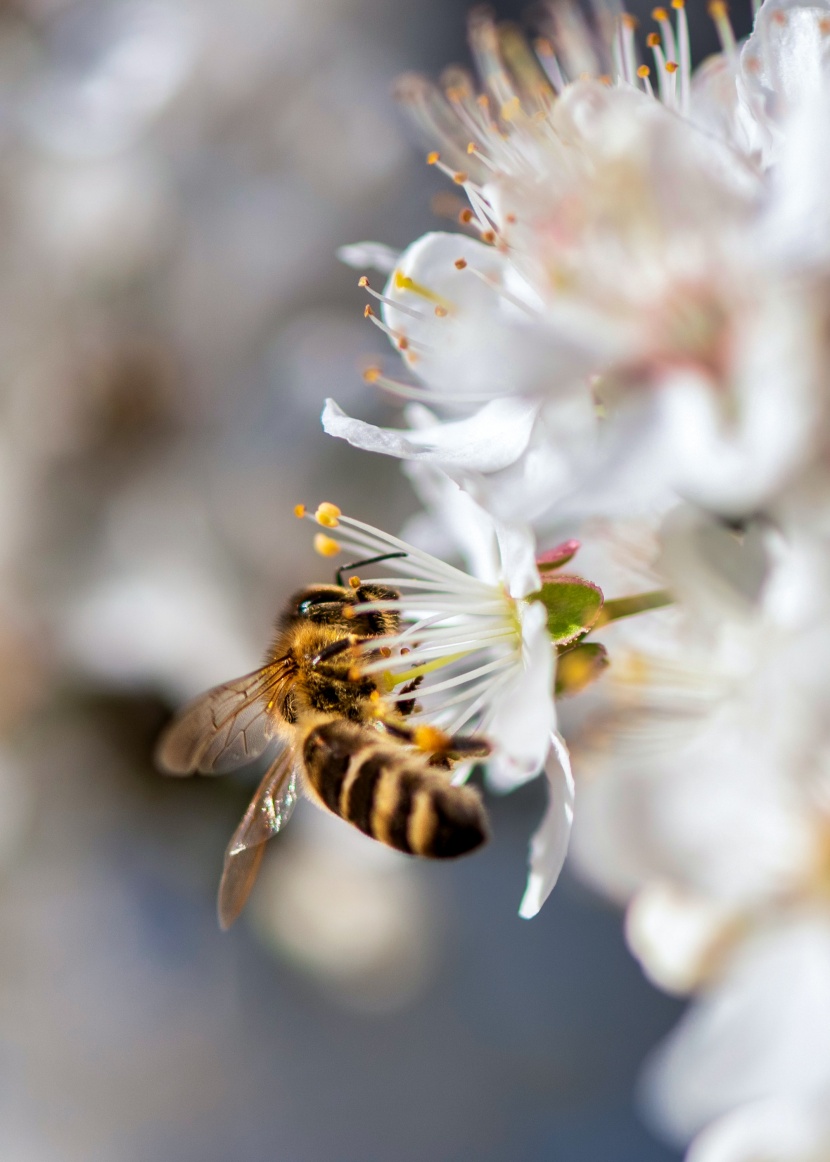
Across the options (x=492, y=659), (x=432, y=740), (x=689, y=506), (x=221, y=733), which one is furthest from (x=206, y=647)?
(x=689, y=506)

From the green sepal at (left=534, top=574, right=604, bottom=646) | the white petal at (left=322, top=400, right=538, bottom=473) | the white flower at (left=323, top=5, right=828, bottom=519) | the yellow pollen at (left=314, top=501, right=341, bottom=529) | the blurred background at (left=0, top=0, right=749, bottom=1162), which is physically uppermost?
the white flower at (left=323, top=5, right=828, bottom=519)

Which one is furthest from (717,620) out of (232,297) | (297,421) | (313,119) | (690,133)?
(313,119)

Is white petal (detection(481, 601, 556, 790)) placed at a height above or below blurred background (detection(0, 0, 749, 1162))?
above

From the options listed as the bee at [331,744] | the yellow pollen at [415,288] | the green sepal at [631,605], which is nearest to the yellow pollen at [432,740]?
the bee at [331,744]

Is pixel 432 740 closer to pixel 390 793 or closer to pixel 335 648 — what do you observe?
pixel 390 793

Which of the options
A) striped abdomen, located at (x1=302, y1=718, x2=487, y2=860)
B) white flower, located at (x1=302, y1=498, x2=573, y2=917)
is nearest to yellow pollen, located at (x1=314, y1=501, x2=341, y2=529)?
white flower, located at (x1=302, y1=498, x2=573, y2=917)

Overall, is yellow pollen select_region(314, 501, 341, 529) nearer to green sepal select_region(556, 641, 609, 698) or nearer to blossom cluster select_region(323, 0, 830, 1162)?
blossom cluster select_region(323, 0, 830, 1162)

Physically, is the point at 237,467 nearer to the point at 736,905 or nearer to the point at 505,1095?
the point at 505,1095
